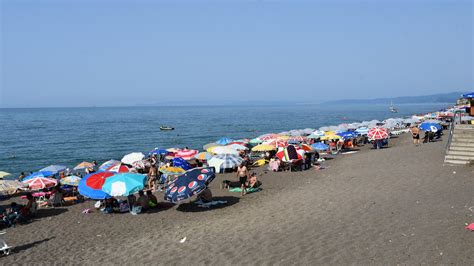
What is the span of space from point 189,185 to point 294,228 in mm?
4040

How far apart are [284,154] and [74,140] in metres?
42.7

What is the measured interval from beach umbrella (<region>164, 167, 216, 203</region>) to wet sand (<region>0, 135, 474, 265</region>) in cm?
66

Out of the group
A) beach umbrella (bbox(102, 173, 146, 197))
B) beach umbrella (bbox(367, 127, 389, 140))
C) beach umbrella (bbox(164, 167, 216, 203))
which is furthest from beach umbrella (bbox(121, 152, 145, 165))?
beach umbrella (bbox(367, 127, 389, 140))

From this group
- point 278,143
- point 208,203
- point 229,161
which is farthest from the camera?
point 278,143

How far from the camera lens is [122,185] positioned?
470 inches

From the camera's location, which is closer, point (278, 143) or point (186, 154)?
point (186, 154)

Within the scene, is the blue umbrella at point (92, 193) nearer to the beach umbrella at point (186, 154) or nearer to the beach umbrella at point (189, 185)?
the beach umbrella at point (189, 185)

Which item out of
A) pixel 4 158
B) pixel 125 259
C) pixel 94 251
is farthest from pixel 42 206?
pixel 4 158

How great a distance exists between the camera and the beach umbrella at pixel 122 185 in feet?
38.8

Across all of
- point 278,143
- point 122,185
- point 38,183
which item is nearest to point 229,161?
point 122,185

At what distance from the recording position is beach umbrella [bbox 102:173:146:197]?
465 inches

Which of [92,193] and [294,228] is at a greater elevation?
[92,193]

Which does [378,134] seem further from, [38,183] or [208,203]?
[38,183]

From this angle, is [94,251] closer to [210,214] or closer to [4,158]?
[210,214]
